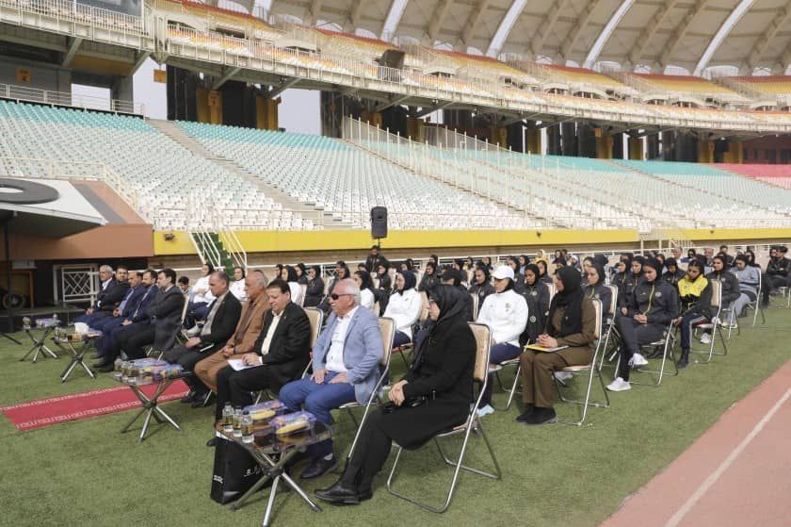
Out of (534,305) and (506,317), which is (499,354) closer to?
(506,317)

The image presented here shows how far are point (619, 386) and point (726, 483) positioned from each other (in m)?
2.53

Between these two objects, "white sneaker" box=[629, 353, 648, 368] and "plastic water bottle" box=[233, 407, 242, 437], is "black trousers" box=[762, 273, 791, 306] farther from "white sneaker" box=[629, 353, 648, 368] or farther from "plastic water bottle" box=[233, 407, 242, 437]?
"plastic water bottle" box=[233, 407, 242, 437]

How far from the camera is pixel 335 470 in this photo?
4.25 metres

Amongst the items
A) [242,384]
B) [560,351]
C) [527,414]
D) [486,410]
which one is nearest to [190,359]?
[242,384]

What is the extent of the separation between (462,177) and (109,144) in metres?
15.5

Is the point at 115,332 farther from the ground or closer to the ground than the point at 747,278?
closer to the ground

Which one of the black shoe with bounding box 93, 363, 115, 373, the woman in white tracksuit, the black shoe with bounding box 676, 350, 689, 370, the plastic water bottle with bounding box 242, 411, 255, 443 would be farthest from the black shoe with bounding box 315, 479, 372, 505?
the black shoe with bounding box 676, 350, 689, 370

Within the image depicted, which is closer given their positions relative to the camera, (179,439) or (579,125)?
(179,439)

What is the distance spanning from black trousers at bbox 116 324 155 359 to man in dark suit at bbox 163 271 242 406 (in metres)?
1.57

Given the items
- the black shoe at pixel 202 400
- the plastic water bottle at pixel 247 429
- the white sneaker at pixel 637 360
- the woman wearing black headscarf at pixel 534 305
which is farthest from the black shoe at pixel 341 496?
the white sneaker at pixel 637 360

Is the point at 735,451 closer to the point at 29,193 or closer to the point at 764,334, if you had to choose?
the point at 764,334

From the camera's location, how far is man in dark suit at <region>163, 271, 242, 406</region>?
5766 mm

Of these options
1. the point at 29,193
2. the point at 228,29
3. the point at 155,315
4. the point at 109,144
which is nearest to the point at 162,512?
the point at 155,315

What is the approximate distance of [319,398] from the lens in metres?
4.14
